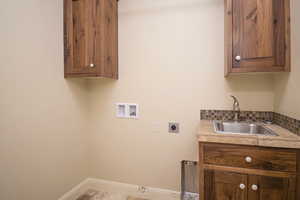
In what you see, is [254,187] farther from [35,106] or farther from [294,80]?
[35,106]

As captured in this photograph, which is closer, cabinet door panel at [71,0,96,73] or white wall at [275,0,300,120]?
white wall at [275,0,300,120]

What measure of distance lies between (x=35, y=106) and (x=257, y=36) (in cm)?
206

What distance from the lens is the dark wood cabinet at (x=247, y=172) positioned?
1065 mm

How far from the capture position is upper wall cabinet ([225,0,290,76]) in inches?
49.6

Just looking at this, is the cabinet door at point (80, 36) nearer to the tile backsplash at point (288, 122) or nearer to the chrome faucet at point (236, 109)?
the chrome faucet at point (236, 109)

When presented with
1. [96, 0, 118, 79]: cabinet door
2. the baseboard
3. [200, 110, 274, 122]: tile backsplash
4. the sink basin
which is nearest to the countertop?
the sink basin

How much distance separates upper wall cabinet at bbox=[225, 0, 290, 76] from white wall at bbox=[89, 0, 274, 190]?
302 millimetres

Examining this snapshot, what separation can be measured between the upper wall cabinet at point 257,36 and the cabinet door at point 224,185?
2.84 ft

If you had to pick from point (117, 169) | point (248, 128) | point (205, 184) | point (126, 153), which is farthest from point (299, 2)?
point (117, 169)

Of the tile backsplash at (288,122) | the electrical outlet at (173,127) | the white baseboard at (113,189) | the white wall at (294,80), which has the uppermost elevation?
the white wall at (294,80)

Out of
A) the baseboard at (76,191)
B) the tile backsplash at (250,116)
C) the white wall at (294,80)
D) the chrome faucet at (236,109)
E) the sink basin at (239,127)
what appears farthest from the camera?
the baseboard at (76,191)

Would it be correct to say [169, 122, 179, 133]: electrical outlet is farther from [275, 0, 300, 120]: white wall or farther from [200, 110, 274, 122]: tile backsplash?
[275, 0, 300, 120]: white wall

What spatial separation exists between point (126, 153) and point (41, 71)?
51.7 inches

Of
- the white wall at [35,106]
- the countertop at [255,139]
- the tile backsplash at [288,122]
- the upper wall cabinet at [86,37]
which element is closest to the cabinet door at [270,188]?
the countertop at [255,139]
